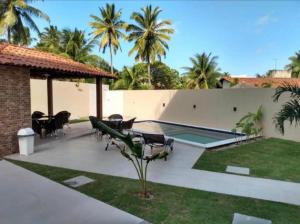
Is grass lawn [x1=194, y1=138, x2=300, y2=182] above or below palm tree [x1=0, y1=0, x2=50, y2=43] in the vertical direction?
below

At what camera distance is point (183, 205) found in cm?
492

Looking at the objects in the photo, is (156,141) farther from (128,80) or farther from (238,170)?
(128,80)

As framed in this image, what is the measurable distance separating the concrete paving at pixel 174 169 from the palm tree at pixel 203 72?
2485 cm

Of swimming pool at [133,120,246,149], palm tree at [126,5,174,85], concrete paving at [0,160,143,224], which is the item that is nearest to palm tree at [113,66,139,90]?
palm tree at [126,5,174,85]

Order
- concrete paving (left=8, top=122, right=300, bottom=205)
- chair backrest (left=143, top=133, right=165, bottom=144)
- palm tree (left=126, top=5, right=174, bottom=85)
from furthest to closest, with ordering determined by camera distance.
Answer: palm tree (left=126, top=5, right=174, bottom=85)
chair backrest (left=143, top=133, right=165, bottom=144)
concrete paving (left=8, top=122, right=300, bottom=205)

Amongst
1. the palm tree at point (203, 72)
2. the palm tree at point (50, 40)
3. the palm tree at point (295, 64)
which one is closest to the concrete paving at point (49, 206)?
the palm tree at point (50, 40)

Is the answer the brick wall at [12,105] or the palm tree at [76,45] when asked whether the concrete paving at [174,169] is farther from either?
the palm tree at [76,45]

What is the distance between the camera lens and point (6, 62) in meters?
7.88

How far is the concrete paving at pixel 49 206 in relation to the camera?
4.27 m

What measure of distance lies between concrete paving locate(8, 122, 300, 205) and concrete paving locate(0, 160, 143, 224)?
1.58 m

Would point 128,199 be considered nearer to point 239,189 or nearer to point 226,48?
point 239,189

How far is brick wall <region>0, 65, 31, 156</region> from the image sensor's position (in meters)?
8.33

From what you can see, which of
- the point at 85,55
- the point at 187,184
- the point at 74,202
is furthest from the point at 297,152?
the point at 85,55

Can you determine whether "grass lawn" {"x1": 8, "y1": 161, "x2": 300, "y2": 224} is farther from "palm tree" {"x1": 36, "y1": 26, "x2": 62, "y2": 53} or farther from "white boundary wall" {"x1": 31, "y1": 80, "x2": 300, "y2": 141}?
"palm tree" {"x1": 36, "y1": 26, "x2": 62, "y2": 53}
